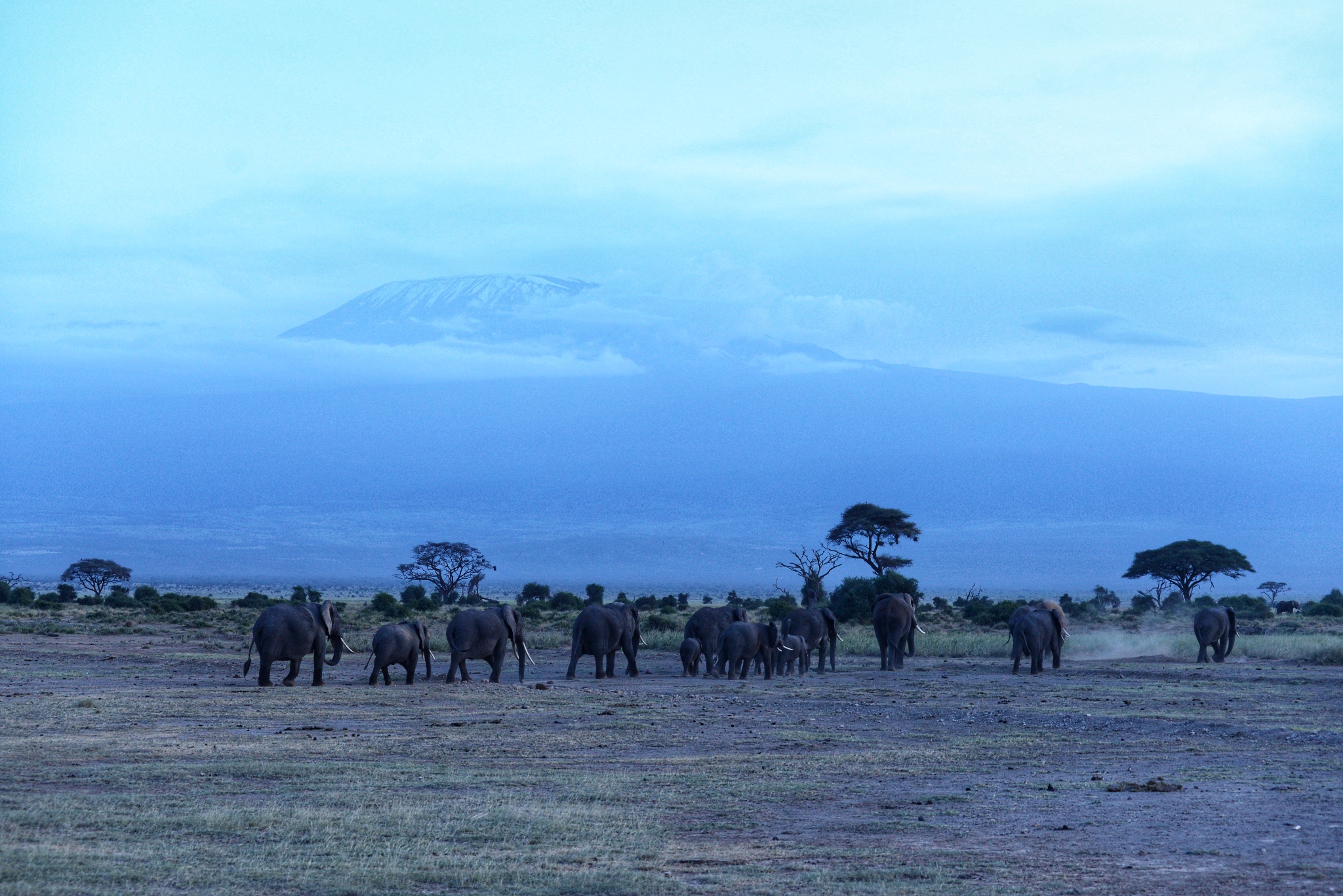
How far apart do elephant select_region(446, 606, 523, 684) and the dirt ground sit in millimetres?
2096

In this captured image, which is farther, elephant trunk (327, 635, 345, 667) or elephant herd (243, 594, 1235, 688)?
elephant trunk (327, 635, 345, 667)

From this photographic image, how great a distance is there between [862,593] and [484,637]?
3076cm

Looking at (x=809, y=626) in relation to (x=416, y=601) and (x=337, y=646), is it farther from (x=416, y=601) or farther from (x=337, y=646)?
(x=416, y=601)

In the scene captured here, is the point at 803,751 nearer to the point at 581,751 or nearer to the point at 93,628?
the point at 581,751

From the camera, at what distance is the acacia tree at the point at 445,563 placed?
10394 centimetres

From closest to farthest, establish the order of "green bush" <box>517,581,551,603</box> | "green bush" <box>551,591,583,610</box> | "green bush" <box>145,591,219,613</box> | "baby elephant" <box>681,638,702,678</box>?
"baby elephant" <box>681,638,702,678</box>
"green bush" <box>145,591,219,613</box>
"green bush" <box>551,591,583,610</box>
"green bush" <box>517,581,551,603</box>

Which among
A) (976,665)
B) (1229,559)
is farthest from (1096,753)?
(1229,559)

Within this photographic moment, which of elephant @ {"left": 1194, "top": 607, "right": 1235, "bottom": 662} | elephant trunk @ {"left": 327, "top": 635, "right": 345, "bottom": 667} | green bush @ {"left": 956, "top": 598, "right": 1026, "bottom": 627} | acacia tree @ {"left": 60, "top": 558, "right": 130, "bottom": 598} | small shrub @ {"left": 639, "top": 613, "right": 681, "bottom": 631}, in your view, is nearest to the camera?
elephant trunk @ {"left": 327, "top": 635, "right": 345, "bottom": 667}

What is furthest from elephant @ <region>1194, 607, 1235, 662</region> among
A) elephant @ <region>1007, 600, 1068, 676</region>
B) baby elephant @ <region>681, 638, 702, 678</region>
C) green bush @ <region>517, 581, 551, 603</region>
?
green bush @ <region>517, 581, 551, 603</region>

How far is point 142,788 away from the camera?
14.5 meters

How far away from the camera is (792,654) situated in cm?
3241

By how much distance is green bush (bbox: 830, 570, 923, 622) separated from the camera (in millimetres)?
56250

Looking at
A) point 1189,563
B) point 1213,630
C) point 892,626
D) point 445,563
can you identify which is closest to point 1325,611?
point 1189,563

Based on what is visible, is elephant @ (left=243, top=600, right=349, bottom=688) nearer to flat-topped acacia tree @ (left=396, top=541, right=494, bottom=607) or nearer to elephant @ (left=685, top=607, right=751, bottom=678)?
elephant @ (left=685, top=607, right=751, bottom=678)
